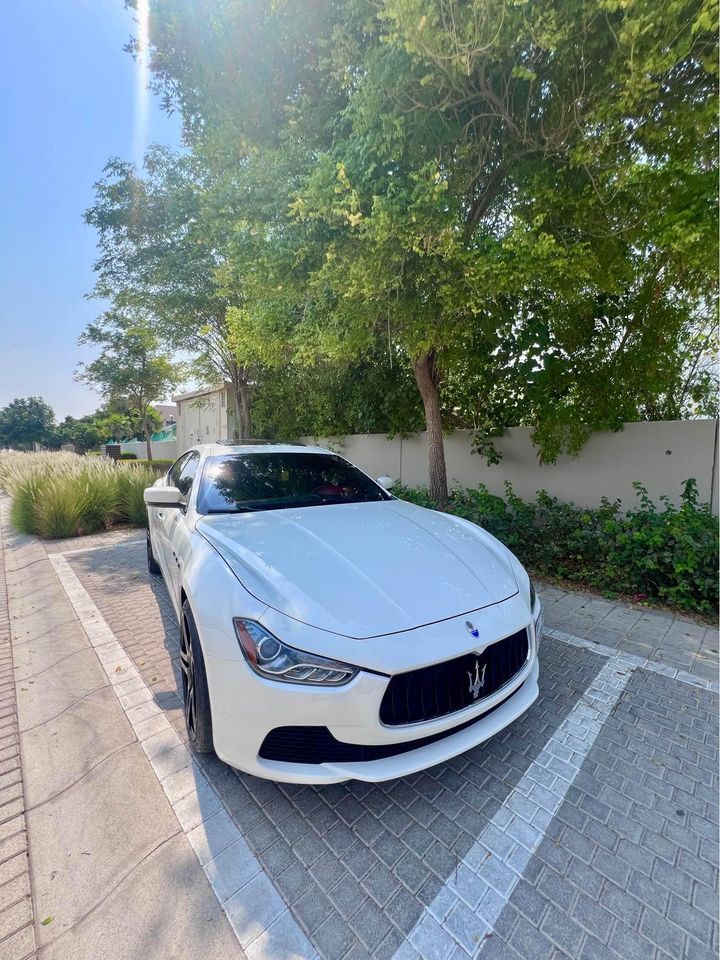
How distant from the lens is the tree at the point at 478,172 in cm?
313

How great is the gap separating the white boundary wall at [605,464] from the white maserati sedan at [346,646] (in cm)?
390

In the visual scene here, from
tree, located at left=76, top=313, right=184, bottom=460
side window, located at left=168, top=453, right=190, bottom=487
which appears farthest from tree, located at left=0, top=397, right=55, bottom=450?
side window, located at left=168, top=453, right=190, bottom=487

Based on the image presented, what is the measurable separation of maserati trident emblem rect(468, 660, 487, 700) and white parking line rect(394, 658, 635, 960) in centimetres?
48

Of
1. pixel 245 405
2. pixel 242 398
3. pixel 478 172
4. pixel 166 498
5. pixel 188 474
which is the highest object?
pixel 478 172

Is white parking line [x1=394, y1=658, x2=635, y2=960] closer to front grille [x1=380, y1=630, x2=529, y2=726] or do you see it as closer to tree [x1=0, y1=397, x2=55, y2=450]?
front grille [x1=380, y1=630, x2=529, y2=726]

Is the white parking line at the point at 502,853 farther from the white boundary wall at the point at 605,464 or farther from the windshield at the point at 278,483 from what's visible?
the white boundary wall at the point at 605,464

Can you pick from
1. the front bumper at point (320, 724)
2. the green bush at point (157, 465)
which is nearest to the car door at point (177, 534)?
the front bumper at point (320, 724)

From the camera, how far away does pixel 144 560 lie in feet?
17.5

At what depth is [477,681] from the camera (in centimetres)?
175

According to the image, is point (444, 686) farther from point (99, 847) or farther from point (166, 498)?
point (166, 498)

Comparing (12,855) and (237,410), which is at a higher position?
(237,410)

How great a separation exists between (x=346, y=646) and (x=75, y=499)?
22.4 ft

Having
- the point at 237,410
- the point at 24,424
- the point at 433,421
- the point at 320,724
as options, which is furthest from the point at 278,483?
the point at 24,424

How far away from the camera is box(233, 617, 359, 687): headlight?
5.05 feet
